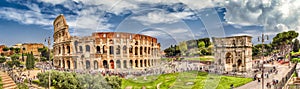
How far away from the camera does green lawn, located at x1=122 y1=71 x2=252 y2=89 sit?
167 inches

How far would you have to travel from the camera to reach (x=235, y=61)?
23828mm

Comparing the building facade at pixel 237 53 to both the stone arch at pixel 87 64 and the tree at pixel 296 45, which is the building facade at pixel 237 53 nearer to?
the tree at pixel 296 45

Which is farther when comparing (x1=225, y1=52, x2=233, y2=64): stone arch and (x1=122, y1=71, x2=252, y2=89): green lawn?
(x1=225, y1=52, x2=233, y2=64): stone arch

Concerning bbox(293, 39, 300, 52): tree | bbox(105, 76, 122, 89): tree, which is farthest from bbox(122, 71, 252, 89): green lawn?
bbox(293, 39, 300, 52): tree

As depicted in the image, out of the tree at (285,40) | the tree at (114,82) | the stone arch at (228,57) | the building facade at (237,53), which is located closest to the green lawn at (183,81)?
the tree at (114,82)

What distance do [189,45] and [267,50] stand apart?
34530 millimetres

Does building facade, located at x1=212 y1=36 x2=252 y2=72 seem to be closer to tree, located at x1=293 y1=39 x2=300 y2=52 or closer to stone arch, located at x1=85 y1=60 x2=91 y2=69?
tree, located at x1=293 y1=39 x2=300 y2=52

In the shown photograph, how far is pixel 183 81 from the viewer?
159 inches

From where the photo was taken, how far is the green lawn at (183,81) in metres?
4.23

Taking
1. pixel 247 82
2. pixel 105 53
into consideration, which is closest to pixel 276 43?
pixel 247 82

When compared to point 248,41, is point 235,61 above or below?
below

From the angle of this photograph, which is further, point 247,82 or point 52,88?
point 247,82

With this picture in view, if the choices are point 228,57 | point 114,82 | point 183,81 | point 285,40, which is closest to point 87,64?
point 114,82

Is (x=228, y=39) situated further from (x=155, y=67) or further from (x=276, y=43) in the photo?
(x=155, y=67)
